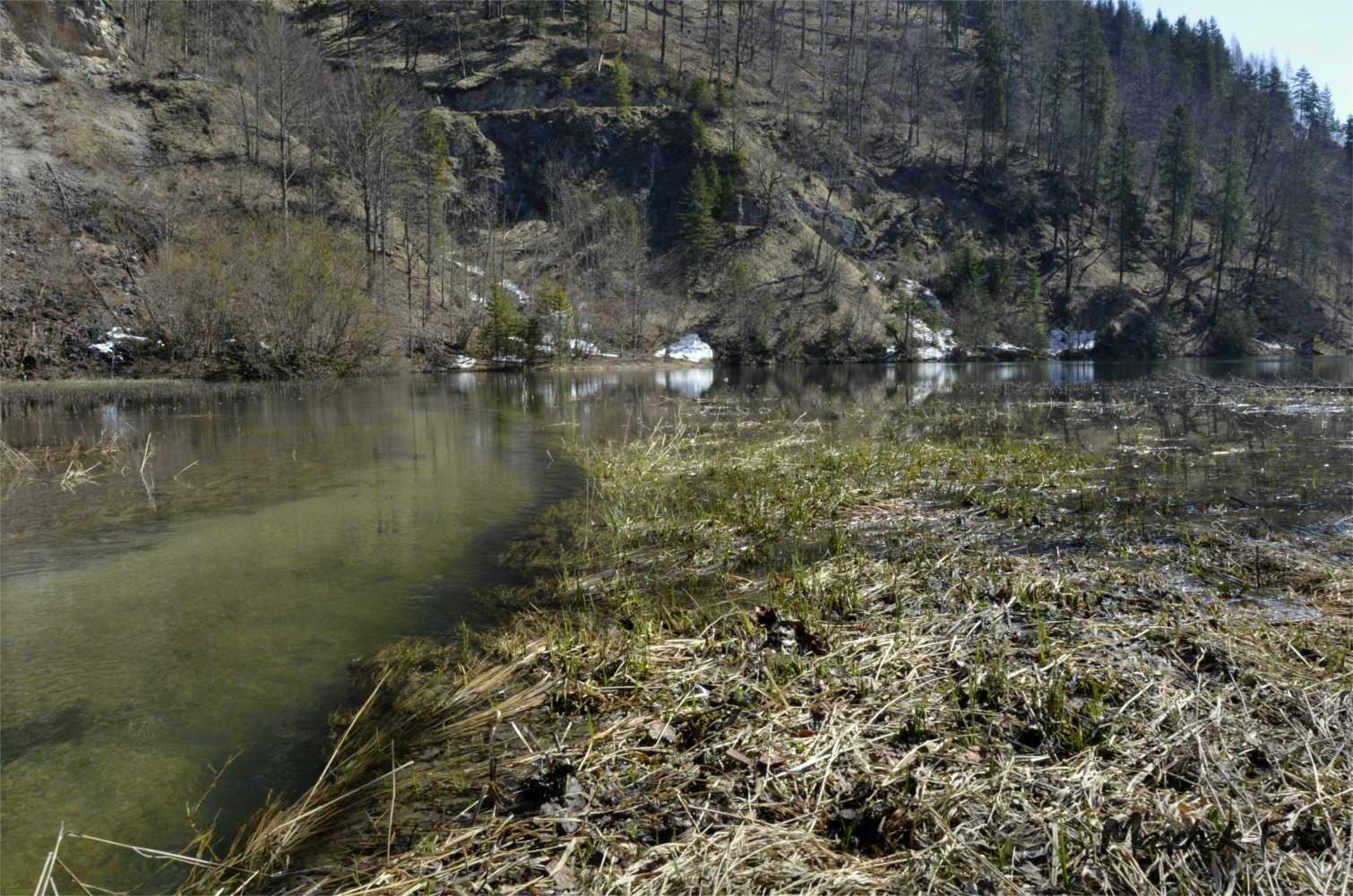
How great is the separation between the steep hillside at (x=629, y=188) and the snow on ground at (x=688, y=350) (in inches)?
53.6

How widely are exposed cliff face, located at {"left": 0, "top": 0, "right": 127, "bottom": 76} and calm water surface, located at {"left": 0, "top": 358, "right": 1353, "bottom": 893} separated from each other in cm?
4730

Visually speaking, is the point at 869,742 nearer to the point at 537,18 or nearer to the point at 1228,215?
the point at 1228,215

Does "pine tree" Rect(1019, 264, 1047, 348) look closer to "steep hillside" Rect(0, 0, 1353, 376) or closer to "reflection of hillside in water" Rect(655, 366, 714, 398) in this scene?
"steep hillside" Rect(0, 0, 1353, 376)

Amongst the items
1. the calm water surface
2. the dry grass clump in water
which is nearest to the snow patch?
the calm water surface

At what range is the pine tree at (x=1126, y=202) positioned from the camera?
7338 centimetres

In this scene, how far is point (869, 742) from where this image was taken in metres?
3.01

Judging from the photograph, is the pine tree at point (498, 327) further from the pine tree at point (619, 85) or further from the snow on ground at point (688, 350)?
the pine tree at point (619, 85)

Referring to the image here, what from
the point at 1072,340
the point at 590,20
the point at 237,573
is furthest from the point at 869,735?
the point at 590,20

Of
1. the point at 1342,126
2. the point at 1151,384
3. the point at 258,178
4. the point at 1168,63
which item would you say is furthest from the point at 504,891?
the point at 1342,126

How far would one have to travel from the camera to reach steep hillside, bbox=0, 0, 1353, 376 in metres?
35.3

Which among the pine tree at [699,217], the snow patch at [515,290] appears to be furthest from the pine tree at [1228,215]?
the snow patch at [515,290]

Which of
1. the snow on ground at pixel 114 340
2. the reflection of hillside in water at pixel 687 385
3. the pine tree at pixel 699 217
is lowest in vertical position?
the reflection of hillside in water at pixel 687 385

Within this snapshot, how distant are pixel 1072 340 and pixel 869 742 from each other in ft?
254

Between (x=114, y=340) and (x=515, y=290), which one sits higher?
(x=515, y=290)
